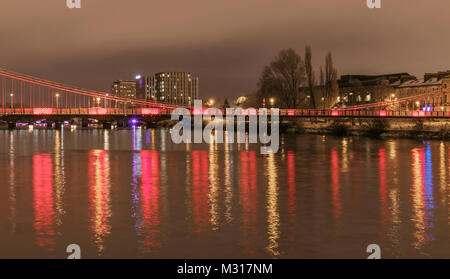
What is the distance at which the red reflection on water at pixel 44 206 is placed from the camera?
1291 centimetres

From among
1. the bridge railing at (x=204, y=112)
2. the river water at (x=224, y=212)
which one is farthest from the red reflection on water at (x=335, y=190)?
the bridge railing at (x=204, y=112)

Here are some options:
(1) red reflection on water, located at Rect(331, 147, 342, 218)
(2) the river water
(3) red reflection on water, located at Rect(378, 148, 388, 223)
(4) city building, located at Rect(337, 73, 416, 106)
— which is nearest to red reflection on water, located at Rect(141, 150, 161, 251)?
(2) the river water

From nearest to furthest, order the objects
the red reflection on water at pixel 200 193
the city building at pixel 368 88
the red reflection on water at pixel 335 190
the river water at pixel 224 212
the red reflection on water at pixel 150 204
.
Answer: the river water at pixel 224 212 → the red reflection on water at pixel 150 204 → the red reflection on water at pixel 200 193 → the red reflection on water at pixel 335 190 → the city building at pixel 368 88

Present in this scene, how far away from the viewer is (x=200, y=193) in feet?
65.0

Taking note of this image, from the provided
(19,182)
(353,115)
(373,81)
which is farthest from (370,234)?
(373,81)

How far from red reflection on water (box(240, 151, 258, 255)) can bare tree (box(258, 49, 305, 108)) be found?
5247 centimetres

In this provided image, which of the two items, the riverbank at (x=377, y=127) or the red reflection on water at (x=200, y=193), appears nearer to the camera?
the red reflection on water at (x=200, y=193)

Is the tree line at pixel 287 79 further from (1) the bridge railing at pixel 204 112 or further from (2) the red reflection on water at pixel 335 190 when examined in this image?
(2) the red reflection on water at pixel 335 190

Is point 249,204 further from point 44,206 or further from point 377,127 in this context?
point 377,127

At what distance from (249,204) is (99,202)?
5.10m

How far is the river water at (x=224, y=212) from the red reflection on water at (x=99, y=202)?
31 mm
